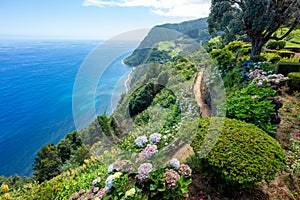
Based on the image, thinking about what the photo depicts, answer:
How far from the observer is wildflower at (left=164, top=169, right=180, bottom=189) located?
6.29 feet

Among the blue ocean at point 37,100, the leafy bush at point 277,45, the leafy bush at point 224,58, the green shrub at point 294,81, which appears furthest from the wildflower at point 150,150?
the leafy bush at point 277,45

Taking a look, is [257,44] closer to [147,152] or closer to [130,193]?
[147,152]

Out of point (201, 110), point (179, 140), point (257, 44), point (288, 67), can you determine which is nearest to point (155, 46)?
point (179, 140)

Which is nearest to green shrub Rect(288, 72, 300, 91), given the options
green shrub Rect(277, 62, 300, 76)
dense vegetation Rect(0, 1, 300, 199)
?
dense vegetation Rect(0, 1, 300, 199)

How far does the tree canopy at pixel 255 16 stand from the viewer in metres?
6.68

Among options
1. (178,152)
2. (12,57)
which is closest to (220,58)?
(178,152)

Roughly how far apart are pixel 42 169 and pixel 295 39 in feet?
84.7

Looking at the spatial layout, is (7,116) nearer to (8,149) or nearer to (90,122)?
(8,149)

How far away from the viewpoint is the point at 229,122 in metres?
2.51

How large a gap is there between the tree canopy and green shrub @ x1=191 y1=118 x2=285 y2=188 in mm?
6805

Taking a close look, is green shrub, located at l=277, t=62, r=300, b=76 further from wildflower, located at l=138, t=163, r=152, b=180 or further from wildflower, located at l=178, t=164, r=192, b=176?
wildflower, located at l=138, t=163, r=152, b=180

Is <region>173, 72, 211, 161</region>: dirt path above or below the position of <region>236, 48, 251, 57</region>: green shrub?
below

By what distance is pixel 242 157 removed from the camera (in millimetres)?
1919

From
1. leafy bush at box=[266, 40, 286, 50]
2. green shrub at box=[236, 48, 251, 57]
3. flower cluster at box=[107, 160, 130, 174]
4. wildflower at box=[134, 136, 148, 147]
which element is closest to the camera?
flower cluster at box=[107, 160, 130, 174]
